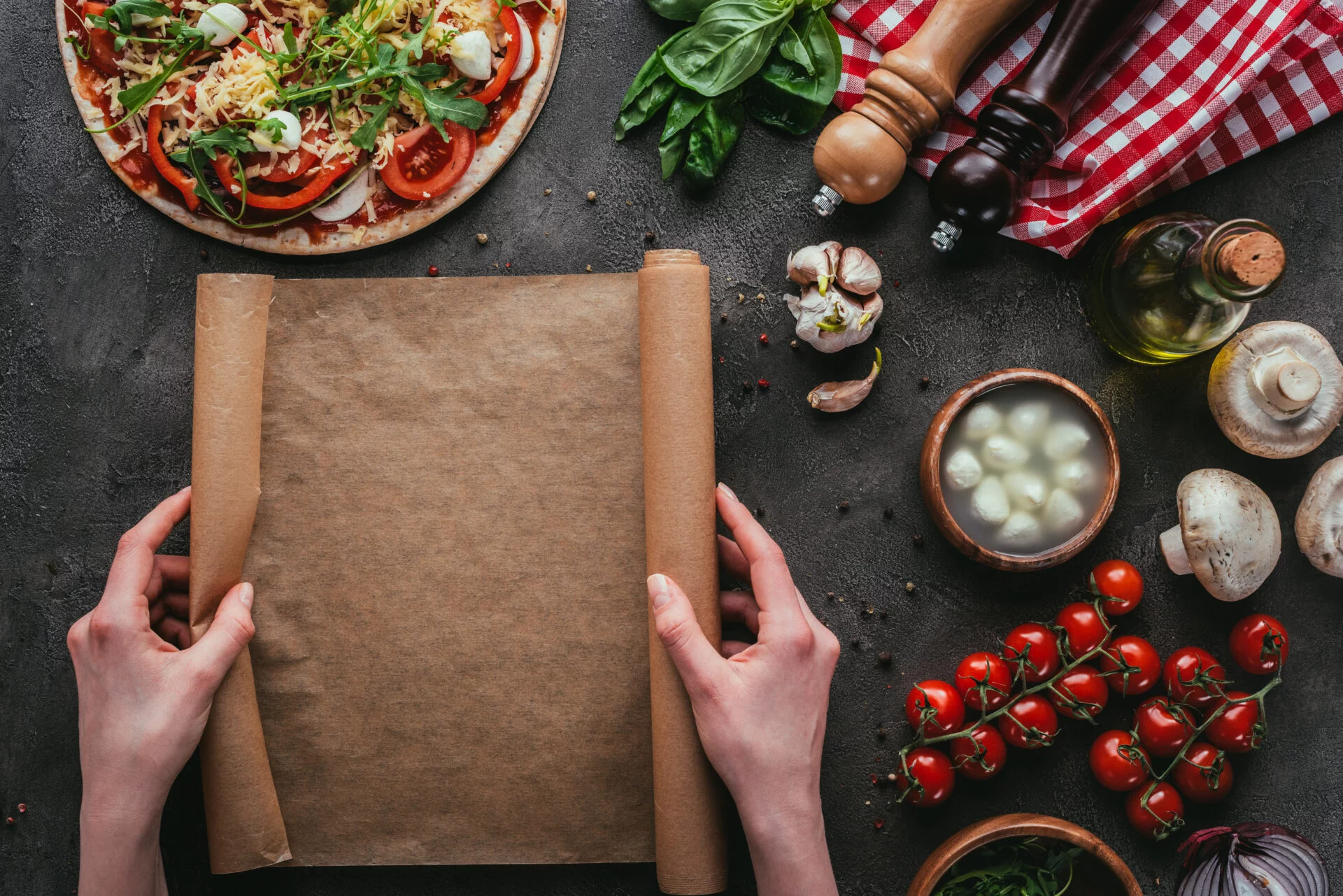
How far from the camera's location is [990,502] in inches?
66.2

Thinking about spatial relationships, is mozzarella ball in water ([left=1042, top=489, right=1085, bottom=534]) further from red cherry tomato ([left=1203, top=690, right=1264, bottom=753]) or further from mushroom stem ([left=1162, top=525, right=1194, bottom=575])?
red cherry tomato ([left=1203, top=690, right=1264, bottom=753])

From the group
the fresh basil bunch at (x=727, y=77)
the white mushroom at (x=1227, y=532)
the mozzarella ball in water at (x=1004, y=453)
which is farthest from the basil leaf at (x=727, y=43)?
the white mushroom at (x=1227, y=532)

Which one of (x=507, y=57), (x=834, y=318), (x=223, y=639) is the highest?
(x=507, y=57)

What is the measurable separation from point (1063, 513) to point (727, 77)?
115cm

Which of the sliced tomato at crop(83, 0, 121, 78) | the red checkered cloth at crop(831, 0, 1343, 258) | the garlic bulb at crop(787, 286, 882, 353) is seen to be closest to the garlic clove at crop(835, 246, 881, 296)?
the garlic bulb at crop(787, 286, 882, 353)

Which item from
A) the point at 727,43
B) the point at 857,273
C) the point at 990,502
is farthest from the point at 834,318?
the point at 727,43

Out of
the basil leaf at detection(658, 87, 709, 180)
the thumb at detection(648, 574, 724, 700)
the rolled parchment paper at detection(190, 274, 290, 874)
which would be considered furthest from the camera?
the basil leaf at detection(658, 87, 709, 180)

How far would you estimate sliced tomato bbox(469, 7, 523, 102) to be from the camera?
1.71m

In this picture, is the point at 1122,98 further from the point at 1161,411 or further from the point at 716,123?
the point at 716,123

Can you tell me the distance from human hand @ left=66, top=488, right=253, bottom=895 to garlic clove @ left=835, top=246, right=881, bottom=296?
1.36 meters

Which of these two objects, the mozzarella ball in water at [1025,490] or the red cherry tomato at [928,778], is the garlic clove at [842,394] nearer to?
the mozzarella ball in water at [1025,490]

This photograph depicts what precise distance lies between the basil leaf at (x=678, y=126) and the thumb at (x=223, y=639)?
48.7 inches

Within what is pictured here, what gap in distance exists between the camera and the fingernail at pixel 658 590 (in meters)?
1.46

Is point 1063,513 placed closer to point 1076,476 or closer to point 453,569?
point 1076,476
